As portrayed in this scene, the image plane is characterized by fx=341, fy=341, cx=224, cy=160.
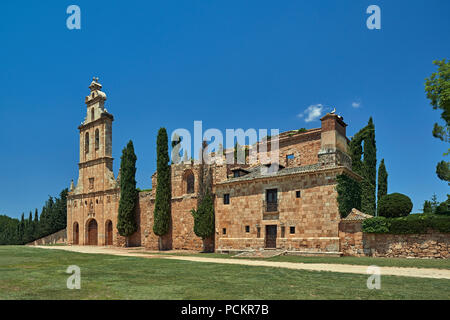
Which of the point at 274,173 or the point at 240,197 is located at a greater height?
the point at 274,173

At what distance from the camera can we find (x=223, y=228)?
27.5 metres

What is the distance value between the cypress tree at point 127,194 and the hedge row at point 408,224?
76.2 feet

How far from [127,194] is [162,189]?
17.7 ft

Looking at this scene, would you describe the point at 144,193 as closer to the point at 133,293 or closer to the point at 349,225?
the point at 349,225

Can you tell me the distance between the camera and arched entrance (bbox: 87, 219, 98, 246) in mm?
40094

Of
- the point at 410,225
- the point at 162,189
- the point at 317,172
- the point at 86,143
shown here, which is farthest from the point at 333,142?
the point at 86,143

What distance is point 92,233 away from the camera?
40375mm

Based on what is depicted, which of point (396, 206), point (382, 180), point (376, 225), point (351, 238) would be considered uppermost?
point (382, 180)

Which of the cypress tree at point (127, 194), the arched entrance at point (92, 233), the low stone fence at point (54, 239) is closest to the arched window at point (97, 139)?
the cypress tree at point (127, 194)

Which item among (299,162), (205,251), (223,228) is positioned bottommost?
(205,251)

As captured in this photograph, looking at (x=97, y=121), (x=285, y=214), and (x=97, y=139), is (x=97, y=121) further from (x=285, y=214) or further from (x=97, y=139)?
(x=285, y=214)
